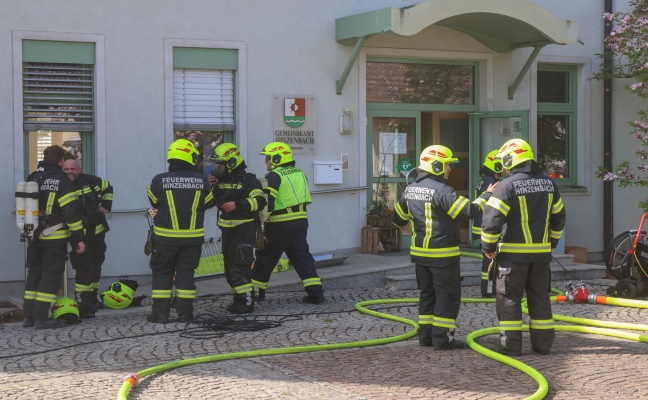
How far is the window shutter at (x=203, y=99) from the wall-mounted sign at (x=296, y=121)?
0.65m

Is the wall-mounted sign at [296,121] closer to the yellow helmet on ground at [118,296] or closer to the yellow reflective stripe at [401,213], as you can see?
the yellow helmet on ground at [118,296]

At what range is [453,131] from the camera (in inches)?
642

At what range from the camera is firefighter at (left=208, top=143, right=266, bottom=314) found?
11180 mm

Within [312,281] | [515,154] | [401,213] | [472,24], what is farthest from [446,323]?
[472,24]

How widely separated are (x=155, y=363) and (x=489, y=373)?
2.78 m

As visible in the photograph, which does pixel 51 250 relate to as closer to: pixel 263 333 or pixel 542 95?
pixel 263 333

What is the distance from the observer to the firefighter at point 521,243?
29.2ft

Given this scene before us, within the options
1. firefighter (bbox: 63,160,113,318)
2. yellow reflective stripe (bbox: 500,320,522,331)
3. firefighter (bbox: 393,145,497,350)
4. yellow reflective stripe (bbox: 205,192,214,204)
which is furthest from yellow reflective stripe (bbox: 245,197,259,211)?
yellow reflective stripe (bbox: 500,320,522,331)

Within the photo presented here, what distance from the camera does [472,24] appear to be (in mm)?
15102

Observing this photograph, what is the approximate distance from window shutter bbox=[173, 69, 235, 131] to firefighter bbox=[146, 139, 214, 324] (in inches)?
122

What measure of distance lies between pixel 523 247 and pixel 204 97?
21.0 feet

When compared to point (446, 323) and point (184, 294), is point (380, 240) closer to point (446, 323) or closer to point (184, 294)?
point (184, 294)

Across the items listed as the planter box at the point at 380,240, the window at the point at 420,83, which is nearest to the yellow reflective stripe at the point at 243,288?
the planter box at the point at 380,240

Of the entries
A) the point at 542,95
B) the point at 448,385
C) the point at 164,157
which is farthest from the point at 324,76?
the point at 448,385
